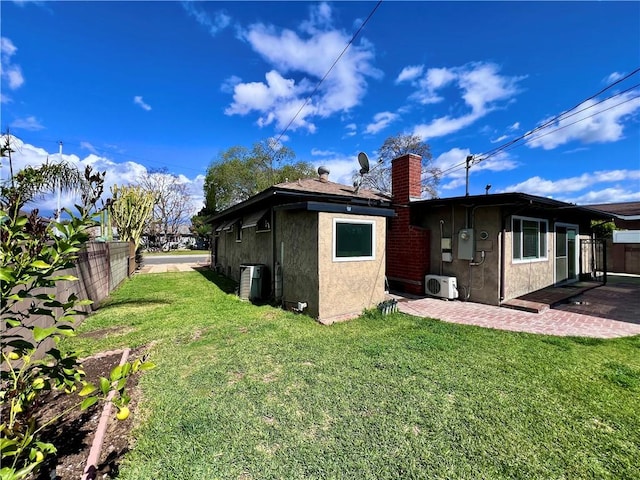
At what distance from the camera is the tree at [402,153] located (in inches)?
1203

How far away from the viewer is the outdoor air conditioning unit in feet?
30.9

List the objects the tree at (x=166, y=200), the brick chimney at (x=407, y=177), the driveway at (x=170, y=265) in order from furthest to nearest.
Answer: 1. the tree at (x=166, y=200)
2. the driveway at (x=170, y=265)
3. the brick chimney at (x=407, y=177)

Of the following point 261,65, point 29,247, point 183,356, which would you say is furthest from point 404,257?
point 261,65

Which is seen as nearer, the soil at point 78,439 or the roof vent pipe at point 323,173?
the soil at point 78,439

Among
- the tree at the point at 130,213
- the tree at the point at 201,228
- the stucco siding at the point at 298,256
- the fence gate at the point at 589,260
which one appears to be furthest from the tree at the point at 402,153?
the tree at the point at 201,228

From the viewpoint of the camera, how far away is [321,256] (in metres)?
6.98

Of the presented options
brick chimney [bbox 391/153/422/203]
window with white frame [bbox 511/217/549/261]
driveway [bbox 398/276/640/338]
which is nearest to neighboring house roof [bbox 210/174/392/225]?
brick chimney [bbox 391/153/422/203]

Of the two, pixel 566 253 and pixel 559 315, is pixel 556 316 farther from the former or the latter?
pixel 566 253

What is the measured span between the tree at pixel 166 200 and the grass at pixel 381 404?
46439mm

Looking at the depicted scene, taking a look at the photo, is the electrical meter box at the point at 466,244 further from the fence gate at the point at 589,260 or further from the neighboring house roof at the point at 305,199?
the fence gate at the point at 589,260

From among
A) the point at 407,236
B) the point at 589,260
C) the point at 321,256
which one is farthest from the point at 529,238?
the point at 589,260

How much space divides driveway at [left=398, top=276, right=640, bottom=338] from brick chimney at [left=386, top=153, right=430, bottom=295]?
1257mm

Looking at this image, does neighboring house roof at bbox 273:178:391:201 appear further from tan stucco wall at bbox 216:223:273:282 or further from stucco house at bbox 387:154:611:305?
tan stucco wall at bbox 216:223:273:282

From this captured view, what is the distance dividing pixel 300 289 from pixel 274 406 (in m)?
4.36
